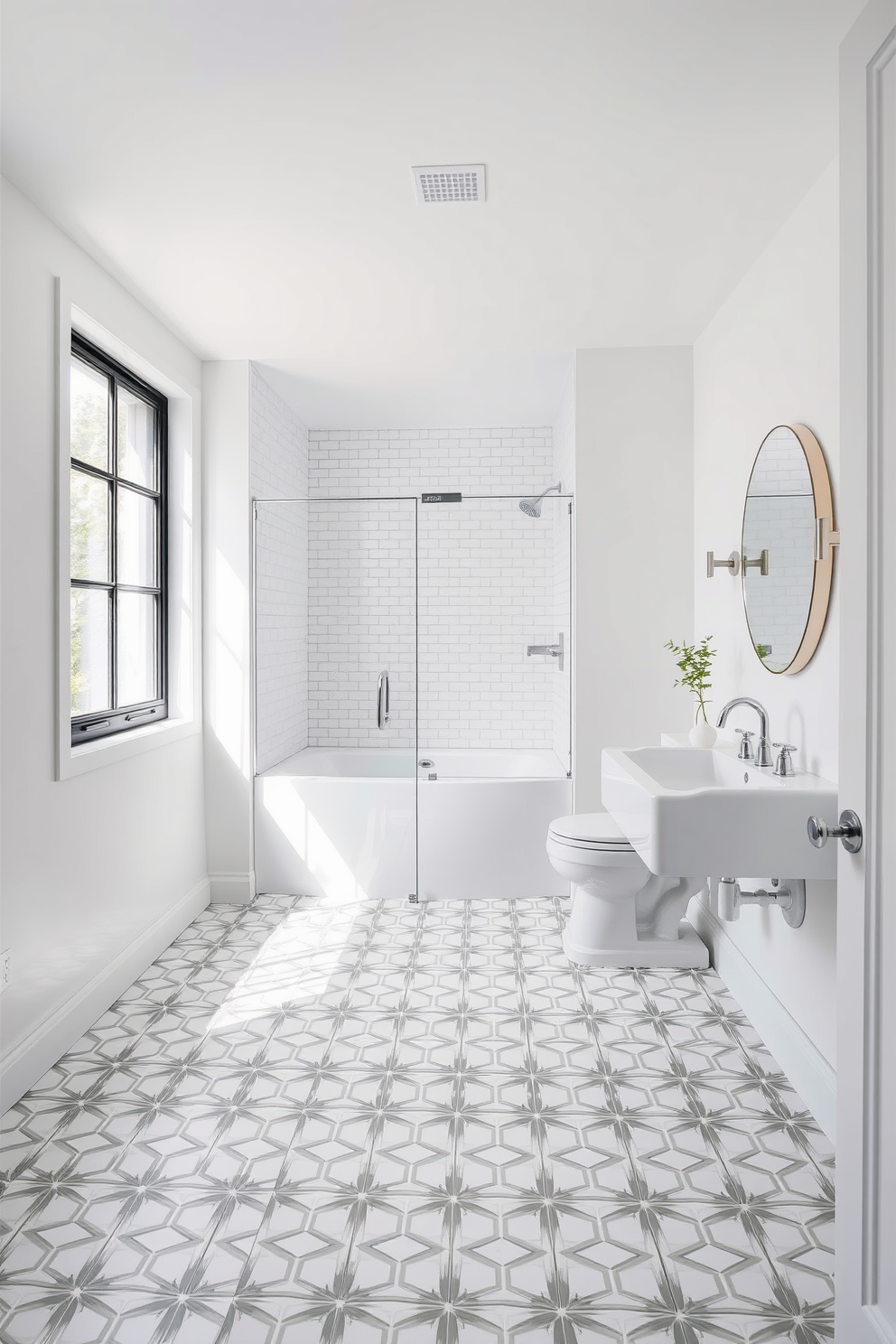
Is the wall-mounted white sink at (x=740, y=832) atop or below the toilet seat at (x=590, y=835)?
atop

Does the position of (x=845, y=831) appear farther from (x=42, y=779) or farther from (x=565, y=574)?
(x=565, y=574)

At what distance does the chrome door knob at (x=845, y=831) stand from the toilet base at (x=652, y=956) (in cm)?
199

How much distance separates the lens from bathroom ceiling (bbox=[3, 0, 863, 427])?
176 centimetres

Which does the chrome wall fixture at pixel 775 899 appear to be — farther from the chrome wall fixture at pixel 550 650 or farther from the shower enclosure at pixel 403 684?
the chrome wall fixture at pixel 550 650

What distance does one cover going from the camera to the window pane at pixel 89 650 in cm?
287

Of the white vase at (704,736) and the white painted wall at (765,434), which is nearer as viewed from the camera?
the white painted wall at (765,434)

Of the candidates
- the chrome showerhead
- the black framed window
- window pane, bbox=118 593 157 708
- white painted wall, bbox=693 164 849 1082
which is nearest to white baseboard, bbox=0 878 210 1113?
the black framed window

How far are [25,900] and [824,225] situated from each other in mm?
2962

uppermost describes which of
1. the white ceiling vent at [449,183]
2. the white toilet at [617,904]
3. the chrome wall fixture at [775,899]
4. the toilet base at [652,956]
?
the white ceiling vent at [449,183]

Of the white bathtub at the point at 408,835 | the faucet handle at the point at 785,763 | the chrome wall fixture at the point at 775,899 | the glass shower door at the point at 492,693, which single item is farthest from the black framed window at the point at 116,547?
the faucet handle at the point at 785,763

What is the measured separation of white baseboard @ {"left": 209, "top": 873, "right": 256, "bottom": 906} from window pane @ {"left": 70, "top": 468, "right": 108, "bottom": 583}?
1.59 m

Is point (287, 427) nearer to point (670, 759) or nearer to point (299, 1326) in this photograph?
point (670, 759)

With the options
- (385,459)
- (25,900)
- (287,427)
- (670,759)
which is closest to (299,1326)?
(25,900)

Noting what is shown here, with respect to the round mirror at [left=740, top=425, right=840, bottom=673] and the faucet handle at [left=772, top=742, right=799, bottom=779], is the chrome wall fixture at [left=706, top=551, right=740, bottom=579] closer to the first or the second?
the round mirror at [left=740, top=425, right=840, bottom=673]
